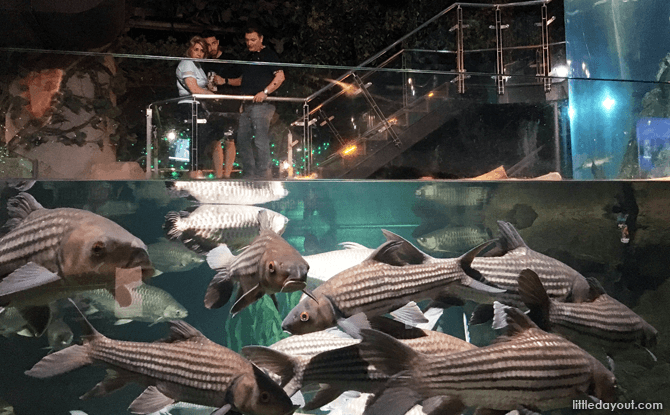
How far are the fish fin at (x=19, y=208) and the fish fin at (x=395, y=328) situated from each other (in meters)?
1.51

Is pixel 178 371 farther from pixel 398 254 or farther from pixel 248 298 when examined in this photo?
pixel 398 254

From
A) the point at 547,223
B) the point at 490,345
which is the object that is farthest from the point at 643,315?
the point at 490,345

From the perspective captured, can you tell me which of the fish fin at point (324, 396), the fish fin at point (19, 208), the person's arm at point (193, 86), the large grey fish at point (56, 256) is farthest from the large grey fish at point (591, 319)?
the fish fin at point (19, 208)

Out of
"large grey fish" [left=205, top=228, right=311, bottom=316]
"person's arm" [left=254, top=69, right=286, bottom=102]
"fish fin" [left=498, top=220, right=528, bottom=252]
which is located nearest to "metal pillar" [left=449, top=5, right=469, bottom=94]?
"person's arm" [left=254, top=69, right=286, bottom=102]

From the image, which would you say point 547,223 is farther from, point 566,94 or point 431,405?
point 431,405

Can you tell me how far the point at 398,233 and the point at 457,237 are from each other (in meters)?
0.31

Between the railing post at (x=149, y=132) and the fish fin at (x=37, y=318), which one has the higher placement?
the railing post at (x=149, y=132)

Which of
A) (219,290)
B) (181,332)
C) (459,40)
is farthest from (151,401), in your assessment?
(459,40)

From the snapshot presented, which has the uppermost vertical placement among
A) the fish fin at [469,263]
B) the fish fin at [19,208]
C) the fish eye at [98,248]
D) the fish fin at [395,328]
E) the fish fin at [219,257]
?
the fish fin at [19,208]

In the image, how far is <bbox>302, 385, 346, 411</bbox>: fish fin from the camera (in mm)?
2219

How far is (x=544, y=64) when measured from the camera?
510cm

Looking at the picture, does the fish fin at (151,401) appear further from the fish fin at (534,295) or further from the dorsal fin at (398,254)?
the fish fin at (534,295)

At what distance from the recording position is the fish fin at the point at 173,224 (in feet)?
7.96

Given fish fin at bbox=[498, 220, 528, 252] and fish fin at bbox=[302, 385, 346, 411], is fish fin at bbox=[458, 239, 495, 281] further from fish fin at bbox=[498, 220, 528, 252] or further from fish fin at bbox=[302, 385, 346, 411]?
fish fin at bbox=[302, 385, 346, 411]
